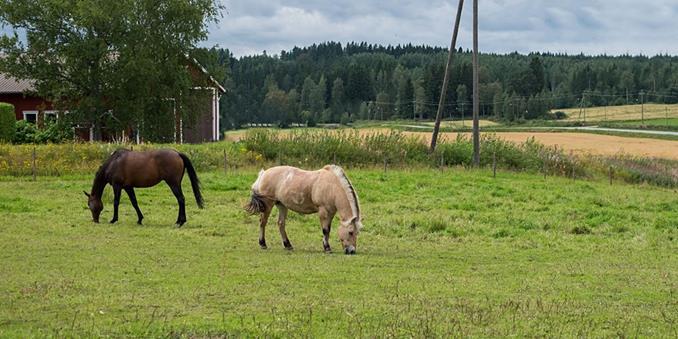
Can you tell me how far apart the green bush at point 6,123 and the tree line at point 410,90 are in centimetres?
6115

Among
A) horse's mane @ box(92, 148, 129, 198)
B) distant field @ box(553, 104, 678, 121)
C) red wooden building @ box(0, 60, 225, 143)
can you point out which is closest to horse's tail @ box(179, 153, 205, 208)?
horse's mane @ box(92, 148, 129, 198)

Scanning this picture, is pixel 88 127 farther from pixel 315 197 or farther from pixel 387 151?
pixel 315 197

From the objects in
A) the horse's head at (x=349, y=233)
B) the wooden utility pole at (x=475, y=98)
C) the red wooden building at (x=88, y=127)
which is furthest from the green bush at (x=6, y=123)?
the horse's head at (x=349, y=233)

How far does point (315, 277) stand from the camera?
1259 cm

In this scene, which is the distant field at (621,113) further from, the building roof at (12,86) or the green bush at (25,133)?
the green bush at (25,133)

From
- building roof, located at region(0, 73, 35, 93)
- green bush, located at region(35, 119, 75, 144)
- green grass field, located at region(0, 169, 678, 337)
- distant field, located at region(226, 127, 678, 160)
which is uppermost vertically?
building roof, located at region(0, 73, 35, 93)

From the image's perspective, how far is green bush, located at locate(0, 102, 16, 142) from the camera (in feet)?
132

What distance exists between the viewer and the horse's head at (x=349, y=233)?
15367 mm

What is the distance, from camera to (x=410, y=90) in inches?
4818

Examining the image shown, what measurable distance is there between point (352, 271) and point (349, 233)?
2182mm

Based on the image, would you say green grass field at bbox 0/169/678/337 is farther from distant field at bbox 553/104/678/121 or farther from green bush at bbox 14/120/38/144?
distant field at bbox 553/104/678/121

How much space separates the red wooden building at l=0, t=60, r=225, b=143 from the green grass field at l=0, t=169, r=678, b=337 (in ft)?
62.4

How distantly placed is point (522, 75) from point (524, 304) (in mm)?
126184

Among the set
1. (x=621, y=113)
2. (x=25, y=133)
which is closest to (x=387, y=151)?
(x=25, y=133)
